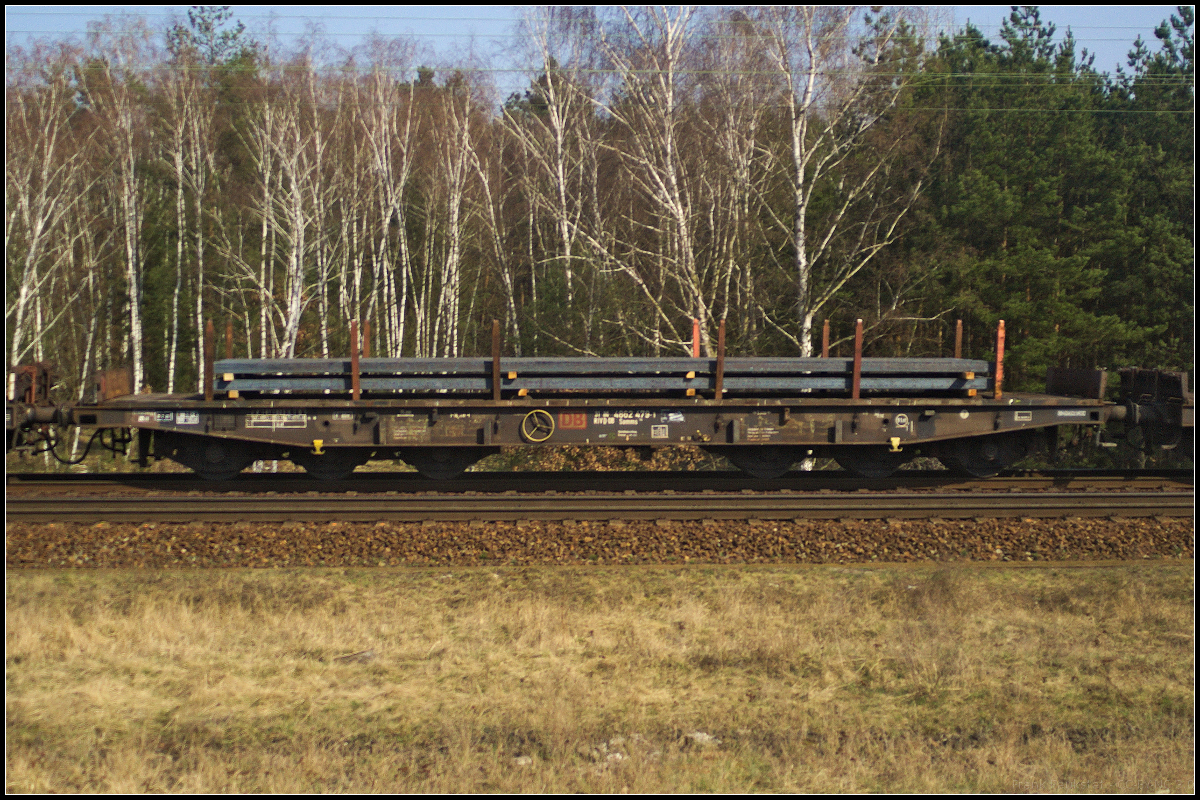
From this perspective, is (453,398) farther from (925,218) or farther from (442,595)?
(925,218)

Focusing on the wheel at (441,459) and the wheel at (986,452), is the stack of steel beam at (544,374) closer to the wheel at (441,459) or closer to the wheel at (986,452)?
the wheel at (441,459)

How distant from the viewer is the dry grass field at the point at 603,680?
4.54m

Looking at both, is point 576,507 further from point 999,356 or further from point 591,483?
point 999,356

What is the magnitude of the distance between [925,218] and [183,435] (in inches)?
704

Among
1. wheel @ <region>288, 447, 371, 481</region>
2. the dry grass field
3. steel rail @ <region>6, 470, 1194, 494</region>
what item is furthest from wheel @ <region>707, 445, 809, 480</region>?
wheel @ <region>288, 447, 371, 481</region>

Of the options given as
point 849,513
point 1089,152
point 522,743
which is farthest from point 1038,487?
point 1089,152

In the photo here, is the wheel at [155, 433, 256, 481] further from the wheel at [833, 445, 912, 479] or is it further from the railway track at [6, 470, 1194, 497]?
the wheel at [833, 445, 912, 479]

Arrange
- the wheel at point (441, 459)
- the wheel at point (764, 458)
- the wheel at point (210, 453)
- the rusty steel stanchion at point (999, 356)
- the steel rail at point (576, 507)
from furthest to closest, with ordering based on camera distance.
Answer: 1. the wheel at point (764, 458)
2. the wheel at point (441, 459)
3. the wheel at point (210, 453)
4. the rusty steel stanchion at point (999, 356)
5. the steel rail at point (576, 507)

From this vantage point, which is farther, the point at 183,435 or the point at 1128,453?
the point at 1128,453

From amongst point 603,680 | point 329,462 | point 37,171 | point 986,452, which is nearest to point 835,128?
point 986,452

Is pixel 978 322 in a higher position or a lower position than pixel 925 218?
lower

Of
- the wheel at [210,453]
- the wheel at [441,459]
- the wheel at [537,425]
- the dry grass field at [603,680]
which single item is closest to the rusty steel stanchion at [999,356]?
the dry grass field at [603,680]

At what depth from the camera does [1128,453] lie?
1902 centimetres

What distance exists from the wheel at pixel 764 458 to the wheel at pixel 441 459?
10.3 feet
